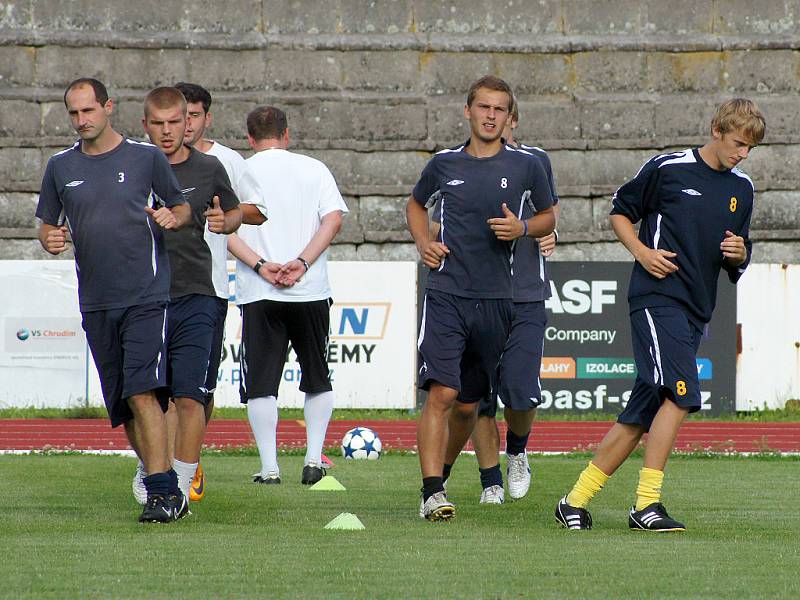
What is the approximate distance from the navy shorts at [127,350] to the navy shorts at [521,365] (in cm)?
217

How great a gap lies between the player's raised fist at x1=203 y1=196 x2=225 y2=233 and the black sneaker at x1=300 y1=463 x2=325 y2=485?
2.24 metres

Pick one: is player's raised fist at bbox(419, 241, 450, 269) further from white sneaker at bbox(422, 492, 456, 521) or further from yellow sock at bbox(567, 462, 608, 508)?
yellow sock at bbox(567, 462, 608, 508)

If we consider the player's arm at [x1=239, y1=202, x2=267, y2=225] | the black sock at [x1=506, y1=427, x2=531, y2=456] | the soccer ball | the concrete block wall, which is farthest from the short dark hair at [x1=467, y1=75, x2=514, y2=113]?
the concrete block wall

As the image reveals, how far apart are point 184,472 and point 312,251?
2137 millimetres

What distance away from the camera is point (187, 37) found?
20.2 m

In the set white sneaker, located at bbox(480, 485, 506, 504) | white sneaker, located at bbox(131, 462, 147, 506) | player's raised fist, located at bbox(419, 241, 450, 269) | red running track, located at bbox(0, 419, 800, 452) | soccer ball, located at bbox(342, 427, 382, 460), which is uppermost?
player's raised fist, located at bbox(419, 241, 450, 269)

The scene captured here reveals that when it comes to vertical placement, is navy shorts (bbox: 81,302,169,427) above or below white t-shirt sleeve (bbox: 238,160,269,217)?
below

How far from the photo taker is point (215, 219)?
7.67m

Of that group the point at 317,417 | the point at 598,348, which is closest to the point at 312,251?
the point at 317,417

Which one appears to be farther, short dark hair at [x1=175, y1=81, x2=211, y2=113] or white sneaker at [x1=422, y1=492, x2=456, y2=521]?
short dark hair at [x1=175, y1=81, x2=211, y2=113]

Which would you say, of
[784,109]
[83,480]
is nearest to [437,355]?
[83,480]

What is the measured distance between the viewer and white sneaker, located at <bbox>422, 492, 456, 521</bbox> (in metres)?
7.15

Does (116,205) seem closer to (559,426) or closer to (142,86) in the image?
(559,426)

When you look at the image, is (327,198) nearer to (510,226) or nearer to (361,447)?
(361,447)
